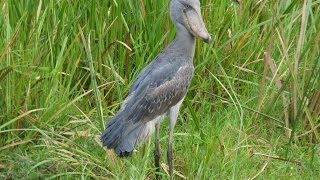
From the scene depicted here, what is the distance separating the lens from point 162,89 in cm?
408

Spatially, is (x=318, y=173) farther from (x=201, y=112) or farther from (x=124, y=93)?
(x=124, y=93)

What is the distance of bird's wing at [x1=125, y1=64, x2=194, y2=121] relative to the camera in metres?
4.00

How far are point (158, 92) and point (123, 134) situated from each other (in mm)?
298

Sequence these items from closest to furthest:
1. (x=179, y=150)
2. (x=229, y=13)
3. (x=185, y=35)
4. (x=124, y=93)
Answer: (x=185, y=35)
(x=179, y=150)
(x=124, y=93)
(x=229, y=13)

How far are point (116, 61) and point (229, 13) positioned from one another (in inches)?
26.6

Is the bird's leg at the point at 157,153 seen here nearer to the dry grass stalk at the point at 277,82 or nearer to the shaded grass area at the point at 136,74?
the shaded grass area at the point at 136,74

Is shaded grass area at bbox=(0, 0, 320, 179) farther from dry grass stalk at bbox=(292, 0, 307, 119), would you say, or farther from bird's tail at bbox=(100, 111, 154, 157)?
bird's tail at bbox=(100, 111, 154, 157)

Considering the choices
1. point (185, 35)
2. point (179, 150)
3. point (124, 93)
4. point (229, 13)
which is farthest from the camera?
point (229, 13)

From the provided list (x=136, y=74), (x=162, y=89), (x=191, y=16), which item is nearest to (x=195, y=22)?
(x=191, y=16)

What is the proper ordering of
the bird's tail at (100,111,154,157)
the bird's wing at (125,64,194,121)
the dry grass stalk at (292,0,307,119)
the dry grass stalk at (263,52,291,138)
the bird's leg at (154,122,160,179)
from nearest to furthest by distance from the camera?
1. the bird's tail at (100,111,154,157)
2. the bird's wing at (125,64,194,121)
3. the bird's leg at (154,122,160,179)
4. the dry grass stalk at (292,0,307,119)
5. the dry grass stalk at (263,52,291,138)

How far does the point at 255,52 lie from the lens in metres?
5.04

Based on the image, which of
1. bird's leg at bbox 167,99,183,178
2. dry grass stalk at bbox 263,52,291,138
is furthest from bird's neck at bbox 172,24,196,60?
dry grass stalk at bbox 263,52,291,138

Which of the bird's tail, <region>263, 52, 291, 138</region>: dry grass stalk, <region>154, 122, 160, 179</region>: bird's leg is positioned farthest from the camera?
<region>263, 52, 291, 138</region>: dry grass stalk

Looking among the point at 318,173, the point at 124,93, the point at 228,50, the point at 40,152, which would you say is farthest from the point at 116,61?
the point at 318,173
